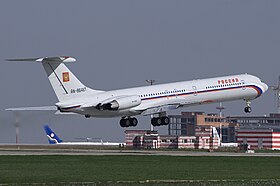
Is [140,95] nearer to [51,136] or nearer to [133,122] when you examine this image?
[133,122]

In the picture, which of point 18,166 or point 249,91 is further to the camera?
point 249,91

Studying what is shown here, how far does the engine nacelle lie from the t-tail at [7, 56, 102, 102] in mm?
2718

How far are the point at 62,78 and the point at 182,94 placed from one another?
14518 millimetres

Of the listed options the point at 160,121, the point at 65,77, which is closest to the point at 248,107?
the point at 160,121

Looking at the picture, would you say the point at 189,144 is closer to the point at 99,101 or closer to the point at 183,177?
the point at 99,101

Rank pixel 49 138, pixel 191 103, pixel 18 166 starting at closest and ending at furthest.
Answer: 1. pixel 18 166
2. pixel 191 103
3. pixel 49 138

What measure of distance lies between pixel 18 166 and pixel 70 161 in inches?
293

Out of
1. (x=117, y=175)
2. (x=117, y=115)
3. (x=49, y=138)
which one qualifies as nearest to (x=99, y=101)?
(x=117, y=115)

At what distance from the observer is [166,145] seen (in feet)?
529

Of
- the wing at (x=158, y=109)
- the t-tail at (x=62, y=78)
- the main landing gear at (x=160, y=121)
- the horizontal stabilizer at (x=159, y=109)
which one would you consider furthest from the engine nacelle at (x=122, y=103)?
the main landing gear at (x=160, y=121)

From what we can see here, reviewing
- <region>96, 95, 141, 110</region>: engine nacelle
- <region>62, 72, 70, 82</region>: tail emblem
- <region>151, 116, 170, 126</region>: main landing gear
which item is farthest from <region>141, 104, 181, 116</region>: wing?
<region>62, 72, 70, 82</region>: tail emblem

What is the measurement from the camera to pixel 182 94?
89.3m

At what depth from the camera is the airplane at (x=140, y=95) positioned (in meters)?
81.6

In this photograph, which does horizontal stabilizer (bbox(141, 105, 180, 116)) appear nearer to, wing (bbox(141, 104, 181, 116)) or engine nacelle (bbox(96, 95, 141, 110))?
wing (bbox(141, 104, 181, 116))
